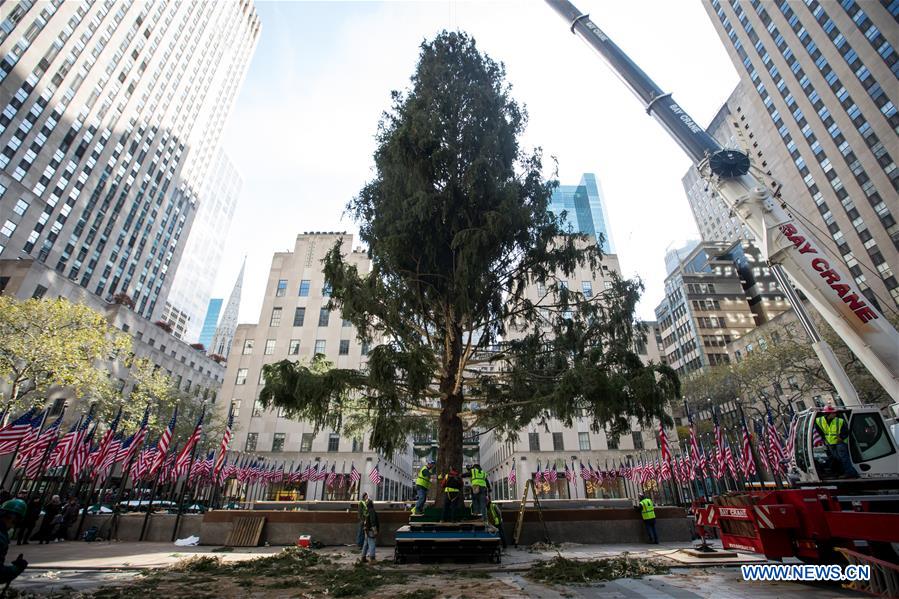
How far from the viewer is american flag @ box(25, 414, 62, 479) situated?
1759 cm

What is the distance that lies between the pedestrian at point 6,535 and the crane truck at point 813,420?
11.4 m

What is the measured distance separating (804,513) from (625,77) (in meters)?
16.9

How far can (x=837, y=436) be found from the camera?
8836 mm

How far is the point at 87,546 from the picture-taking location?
14.9 metres

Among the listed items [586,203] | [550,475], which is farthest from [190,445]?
[586,203]

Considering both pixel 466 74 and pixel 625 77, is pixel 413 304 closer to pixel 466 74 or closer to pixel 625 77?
pixel 466 74

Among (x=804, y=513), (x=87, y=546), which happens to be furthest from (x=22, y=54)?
(x=804, y=513)

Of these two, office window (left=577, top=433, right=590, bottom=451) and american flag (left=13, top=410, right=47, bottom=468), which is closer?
american flag (left=13, top=410, right=47, bottom=468)

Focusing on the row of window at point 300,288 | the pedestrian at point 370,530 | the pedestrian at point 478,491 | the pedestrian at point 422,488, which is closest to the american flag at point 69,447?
the pedestrian at point 370,530

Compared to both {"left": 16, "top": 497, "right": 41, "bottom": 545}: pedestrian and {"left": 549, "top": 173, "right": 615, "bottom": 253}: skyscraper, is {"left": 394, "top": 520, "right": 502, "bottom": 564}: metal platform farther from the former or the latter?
{"left": 549, "top": 173, "right": 615, "bottom": 253}: skyscraper

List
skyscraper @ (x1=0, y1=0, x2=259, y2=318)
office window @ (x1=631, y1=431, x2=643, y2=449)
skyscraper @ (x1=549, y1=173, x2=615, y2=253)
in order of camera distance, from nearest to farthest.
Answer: office window @ (x1=631, y1=431, x2=643, y2=449) → skyscraper @ (x1=0, y1=0, x2=259, y2=318) → skyscraper @ (x1=549, y1=173, x2=615, y2=253)

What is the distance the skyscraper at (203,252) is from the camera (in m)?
123

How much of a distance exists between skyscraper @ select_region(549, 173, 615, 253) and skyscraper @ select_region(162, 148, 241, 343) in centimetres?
11419

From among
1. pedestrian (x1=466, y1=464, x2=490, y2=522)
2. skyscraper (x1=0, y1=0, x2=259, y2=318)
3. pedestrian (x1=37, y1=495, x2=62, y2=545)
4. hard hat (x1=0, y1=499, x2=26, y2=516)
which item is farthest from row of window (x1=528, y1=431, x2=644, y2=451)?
skyscraper (x1=0, y1=0, x2=259, y2=318)
